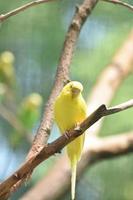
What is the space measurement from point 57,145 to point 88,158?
62 cm

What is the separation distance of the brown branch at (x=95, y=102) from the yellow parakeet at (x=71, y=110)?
432mm

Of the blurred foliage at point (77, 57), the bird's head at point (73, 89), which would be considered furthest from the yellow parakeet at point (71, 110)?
the blurred foliage at point (77, 57)

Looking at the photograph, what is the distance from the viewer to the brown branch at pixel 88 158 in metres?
0.97

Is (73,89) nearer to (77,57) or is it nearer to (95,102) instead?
(95,102)

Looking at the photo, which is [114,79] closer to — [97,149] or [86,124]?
[97,149]

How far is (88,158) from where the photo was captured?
1040mm

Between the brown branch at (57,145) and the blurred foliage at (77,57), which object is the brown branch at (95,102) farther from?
the brown branch at (57,145)

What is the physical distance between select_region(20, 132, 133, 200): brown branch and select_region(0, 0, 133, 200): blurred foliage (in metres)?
0.27

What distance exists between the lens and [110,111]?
41 centimetres

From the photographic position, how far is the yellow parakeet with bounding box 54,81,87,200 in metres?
0.48

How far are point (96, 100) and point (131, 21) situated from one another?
0.44 metres

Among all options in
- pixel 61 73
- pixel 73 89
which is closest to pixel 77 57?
pixel 61 73

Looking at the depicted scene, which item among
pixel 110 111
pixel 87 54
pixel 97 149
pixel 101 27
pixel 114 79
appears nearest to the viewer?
pixel 110 111

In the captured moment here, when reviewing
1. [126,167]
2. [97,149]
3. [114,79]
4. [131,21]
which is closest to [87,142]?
[97,149]
